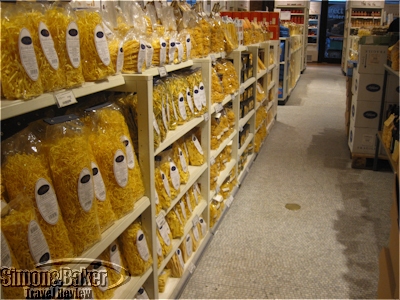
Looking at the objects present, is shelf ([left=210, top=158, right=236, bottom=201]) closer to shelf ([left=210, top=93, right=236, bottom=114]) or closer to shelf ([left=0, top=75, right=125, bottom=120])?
shelf ([left=210, top=93, right=236, bottom=114])

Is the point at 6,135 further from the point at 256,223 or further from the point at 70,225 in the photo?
the point at 256,223

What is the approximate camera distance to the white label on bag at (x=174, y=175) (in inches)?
83.1

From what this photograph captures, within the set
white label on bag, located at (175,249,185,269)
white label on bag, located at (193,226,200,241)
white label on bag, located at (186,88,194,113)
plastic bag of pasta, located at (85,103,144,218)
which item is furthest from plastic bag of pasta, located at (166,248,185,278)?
white label on bag, located at (186,88,194,113)

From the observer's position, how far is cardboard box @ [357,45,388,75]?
13.4 ft

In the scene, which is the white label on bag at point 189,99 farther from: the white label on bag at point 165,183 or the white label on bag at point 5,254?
the white label on bag at point 5,254

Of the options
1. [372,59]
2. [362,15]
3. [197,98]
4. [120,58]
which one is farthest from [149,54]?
[362,15]

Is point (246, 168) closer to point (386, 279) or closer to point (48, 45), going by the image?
point (386, 279)

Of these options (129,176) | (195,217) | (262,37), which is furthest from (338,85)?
(129,176)

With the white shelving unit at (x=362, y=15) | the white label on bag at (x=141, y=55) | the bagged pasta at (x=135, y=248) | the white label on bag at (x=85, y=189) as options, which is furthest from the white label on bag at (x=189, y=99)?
the white shelving unit at (x=362, y=15)

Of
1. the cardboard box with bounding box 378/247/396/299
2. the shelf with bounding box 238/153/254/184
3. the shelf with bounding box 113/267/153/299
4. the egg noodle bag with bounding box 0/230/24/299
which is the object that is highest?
the egg noodle bag with bounding box 0/230/24/299

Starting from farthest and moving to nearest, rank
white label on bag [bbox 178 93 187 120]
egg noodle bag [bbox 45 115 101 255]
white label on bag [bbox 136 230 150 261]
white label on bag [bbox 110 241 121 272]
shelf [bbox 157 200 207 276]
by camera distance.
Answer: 1. white label on bag [bbox 178 93 187 120]
2. shelf [bbox 157 200 207 276]
3. white label on bag [bbox 136 230 150 261]
4. white label on bag [bbox 110 241 121 272]
5. egg noodle bag [bbox 45 115 101 255]

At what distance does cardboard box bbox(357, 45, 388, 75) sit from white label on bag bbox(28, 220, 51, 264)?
3.90m

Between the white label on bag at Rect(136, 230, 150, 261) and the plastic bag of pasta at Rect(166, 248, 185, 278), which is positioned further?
the plastic bag of pasta at Rect(166, 248, 185, 278)

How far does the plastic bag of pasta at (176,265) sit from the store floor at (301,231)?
0.46 ft
